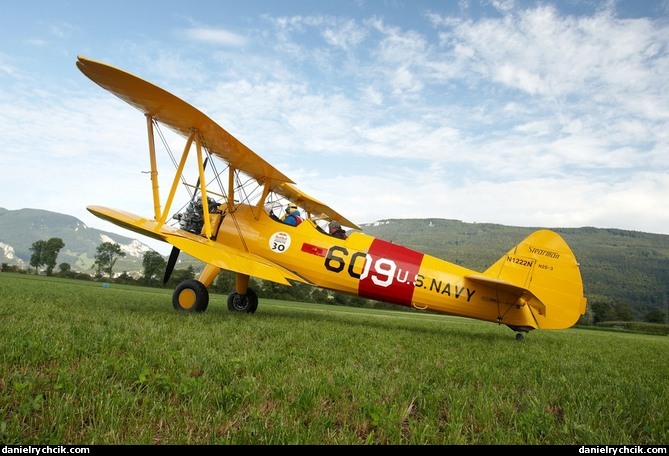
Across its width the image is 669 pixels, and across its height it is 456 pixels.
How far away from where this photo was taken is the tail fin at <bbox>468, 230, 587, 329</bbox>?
8125 millimetres

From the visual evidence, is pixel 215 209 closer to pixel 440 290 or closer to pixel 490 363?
pixel 440 290

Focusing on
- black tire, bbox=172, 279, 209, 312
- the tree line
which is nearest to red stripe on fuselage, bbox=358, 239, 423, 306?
black tire, bbox=172, 279, 209, 312

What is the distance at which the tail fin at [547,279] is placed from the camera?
8125 mm

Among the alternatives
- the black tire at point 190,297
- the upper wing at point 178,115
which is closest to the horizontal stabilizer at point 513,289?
the upper wing at point 178,115

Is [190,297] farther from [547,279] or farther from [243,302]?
[547,279]

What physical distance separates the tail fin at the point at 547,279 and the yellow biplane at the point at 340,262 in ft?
0.06

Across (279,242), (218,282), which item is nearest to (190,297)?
(279,242)

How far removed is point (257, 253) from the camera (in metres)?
9.27

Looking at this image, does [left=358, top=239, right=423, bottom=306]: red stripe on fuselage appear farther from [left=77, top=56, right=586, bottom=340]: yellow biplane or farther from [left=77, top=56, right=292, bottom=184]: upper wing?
[left=77, top=56, right=292, bottom=184]: upper wing

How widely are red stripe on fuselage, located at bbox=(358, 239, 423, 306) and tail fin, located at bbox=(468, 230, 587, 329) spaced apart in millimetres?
1429

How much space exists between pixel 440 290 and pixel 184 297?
5.34 m

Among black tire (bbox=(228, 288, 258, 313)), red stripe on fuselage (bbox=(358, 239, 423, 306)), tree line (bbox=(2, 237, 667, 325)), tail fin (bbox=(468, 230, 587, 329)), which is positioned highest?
tail fin (bbox=(468, 230, 587, 329))

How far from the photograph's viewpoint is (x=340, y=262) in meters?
8.63

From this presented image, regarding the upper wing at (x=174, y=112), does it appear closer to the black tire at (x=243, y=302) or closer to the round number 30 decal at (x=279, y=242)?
the round number 30 decal at (x=279, y=242)
